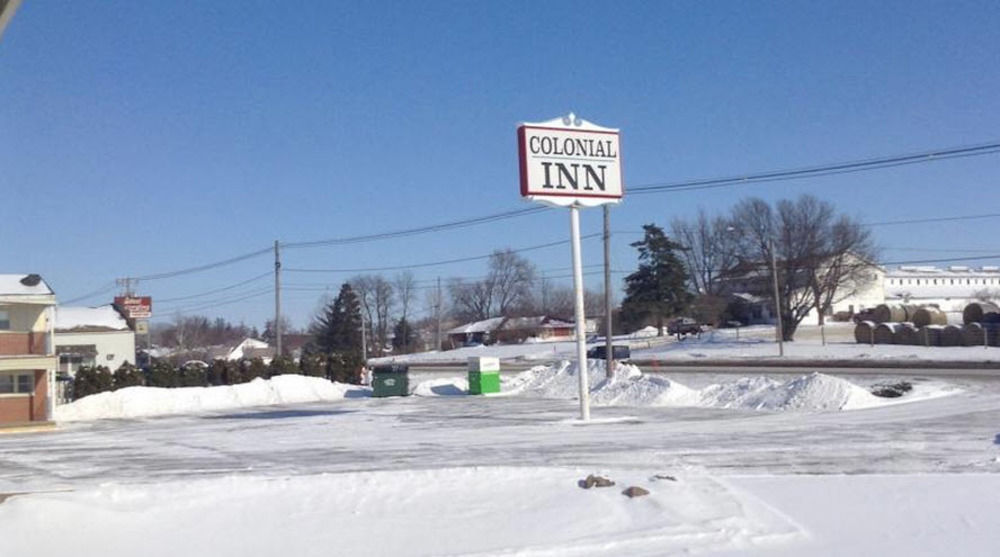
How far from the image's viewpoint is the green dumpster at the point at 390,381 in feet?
150

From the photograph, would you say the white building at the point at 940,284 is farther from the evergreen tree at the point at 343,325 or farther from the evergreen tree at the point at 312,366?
the evergreen tree at the point at 312,366

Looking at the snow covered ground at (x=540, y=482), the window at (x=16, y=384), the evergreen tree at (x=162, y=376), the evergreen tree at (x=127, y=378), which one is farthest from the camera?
the evergreen tree at (x=162, y=376)

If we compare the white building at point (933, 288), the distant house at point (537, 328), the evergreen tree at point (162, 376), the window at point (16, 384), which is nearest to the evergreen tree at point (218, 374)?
the evergreen tree at point (162, 376)

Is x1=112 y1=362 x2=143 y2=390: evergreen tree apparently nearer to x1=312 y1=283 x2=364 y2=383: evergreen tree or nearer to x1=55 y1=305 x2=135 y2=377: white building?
x1=55 y1=305 x2=135 y2=377: white building

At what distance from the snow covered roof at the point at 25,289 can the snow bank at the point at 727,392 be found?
19.8 m

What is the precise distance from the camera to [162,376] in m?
48.1

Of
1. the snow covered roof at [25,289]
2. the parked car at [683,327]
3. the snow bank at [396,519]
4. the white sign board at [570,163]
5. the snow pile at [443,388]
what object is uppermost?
the white sign board at [570,163]

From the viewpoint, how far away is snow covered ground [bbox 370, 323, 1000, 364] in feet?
199

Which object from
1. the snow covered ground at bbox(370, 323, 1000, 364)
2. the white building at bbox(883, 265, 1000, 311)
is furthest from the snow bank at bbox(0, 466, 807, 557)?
the white building at bbox(883, 265, 1000, 311)

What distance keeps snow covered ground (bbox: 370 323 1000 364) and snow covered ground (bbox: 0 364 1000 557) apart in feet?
96.3

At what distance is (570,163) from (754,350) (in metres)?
49.5

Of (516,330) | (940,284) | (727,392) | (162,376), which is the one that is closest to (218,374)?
(162,376)

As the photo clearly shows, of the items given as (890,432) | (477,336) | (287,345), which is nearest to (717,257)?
(477,336)

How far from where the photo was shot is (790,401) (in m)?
30.6
